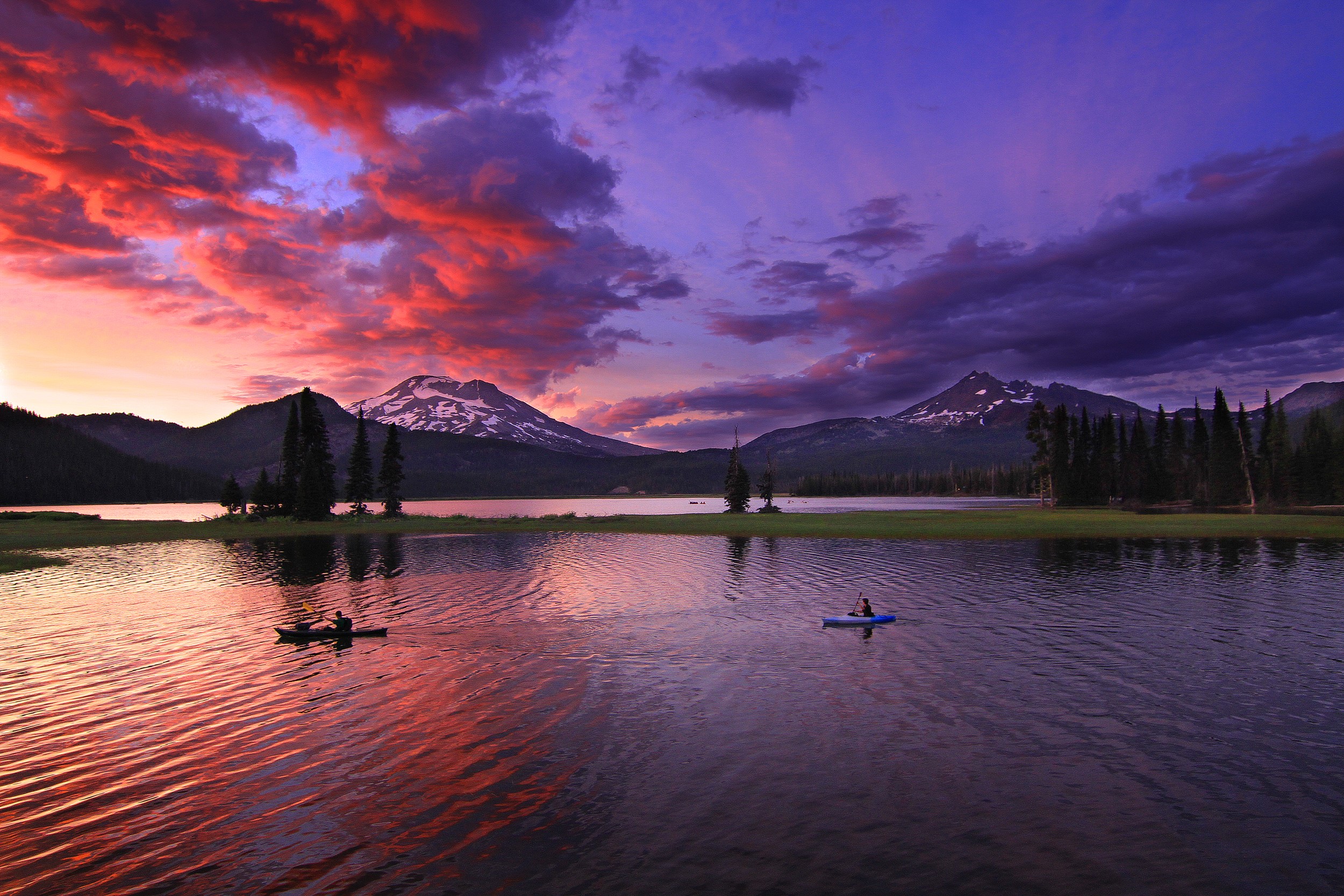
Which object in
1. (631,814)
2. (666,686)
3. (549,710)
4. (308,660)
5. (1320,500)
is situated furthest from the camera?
(1320,500)

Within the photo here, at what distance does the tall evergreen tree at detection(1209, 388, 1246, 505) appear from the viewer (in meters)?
134

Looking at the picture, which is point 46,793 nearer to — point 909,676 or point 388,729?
point 388,729

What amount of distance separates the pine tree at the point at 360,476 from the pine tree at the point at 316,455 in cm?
345

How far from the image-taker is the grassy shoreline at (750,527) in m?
76.1

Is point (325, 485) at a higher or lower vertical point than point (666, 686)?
higher

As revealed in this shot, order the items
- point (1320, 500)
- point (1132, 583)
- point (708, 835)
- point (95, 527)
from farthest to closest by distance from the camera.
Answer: point (1320, 500), point (95, 527), point (1132, 583), point (708, 835)

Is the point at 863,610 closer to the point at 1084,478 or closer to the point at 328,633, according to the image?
the point at 328,633

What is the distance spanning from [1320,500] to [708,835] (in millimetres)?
173925

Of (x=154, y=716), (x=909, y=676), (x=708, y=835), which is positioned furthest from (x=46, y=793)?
(x=909, y=676)

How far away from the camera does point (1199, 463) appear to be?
14925 cm

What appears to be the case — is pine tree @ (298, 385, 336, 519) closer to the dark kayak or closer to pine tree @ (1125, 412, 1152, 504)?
the dark kayak

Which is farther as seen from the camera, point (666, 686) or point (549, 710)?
point (666, 686)

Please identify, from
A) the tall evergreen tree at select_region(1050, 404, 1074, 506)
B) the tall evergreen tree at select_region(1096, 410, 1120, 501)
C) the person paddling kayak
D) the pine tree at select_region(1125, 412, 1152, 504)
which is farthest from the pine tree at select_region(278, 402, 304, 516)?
the pine tree at select_region(1125, 412, 1152, 504)

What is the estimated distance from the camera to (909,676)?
23.6 meters
